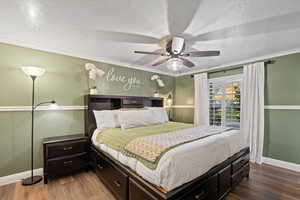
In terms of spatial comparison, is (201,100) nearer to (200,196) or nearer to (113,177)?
(200,196)

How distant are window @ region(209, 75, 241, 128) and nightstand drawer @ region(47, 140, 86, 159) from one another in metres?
3.62

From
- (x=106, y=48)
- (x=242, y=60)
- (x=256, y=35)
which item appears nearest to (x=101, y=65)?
(x=106, y=48)

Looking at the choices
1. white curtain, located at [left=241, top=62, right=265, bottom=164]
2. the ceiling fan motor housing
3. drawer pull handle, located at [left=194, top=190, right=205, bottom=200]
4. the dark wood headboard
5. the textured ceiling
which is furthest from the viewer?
white curtain, located at [left=241, top=62, right=265, bottom=164]

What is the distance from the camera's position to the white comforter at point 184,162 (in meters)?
1.31

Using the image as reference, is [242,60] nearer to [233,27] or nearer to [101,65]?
[233,27]

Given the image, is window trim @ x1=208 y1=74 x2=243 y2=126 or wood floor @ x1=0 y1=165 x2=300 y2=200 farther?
window trim @ x1=208 y1=74 x2=243 y2=126

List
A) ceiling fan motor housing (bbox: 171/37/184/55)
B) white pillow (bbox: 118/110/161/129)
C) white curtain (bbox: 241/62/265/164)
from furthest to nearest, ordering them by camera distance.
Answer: white curtain (bbox: 241/62/265/164), white pillow (bbox: 118/110/161/129), ceiling fan motor housing (bbox: 171/37/184/55)

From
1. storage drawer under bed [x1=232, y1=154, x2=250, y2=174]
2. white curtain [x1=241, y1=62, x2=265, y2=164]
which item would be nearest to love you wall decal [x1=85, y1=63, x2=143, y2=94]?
white curtain [x1=241, y1=62, x2=265, y2=164]

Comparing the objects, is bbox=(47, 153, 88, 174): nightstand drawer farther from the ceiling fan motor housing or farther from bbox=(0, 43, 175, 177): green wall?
the ceiling fan motor housing

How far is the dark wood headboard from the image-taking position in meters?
3.01

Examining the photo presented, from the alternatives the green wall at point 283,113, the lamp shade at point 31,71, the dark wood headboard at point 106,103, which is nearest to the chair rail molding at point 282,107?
the green wall at point 283,113

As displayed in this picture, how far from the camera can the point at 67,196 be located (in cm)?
202

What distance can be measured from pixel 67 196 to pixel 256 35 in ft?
13.0

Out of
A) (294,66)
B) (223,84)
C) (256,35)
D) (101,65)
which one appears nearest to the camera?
(256,35)
